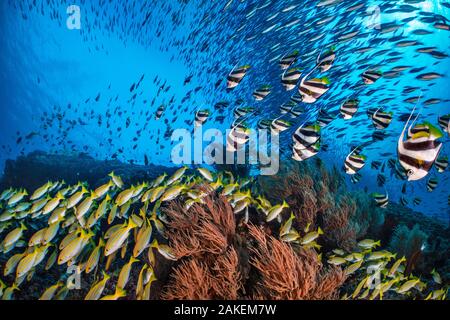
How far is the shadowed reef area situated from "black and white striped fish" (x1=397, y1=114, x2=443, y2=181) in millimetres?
1688

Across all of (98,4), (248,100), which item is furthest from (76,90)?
(248,100)

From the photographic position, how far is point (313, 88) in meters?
4.97

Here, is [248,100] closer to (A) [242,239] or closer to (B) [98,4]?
(A) [242,239]

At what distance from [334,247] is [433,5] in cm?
2700

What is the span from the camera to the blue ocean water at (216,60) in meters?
12.2

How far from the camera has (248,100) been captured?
66.2ft

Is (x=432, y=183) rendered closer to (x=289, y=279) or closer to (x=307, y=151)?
(x=307, y=151)


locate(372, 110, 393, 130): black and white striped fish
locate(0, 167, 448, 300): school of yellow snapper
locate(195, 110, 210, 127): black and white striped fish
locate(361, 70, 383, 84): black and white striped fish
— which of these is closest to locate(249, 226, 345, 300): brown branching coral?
locate(0, 167, 448, 300): school of yellow snapper

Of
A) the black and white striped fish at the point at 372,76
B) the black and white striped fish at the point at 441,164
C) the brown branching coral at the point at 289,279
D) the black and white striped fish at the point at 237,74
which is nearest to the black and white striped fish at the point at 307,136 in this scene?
the brown branching coral at the point at 289,279

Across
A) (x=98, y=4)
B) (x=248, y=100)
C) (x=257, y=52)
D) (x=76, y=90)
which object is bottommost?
(x=248, y=100)

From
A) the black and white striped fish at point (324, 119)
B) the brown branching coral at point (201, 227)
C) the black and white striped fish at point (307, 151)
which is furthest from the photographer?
the black and white striped fish at point (324, 119)

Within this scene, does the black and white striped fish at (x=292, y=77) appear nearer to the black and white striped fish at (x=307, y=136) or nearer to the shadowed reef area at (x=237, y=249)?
the black and white striped fish at (x=307, y=136)

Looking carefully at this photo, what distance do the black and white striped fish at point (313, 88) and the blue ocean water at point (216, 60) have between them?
4.01 metres

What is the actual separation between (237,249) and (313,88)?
128 inches
